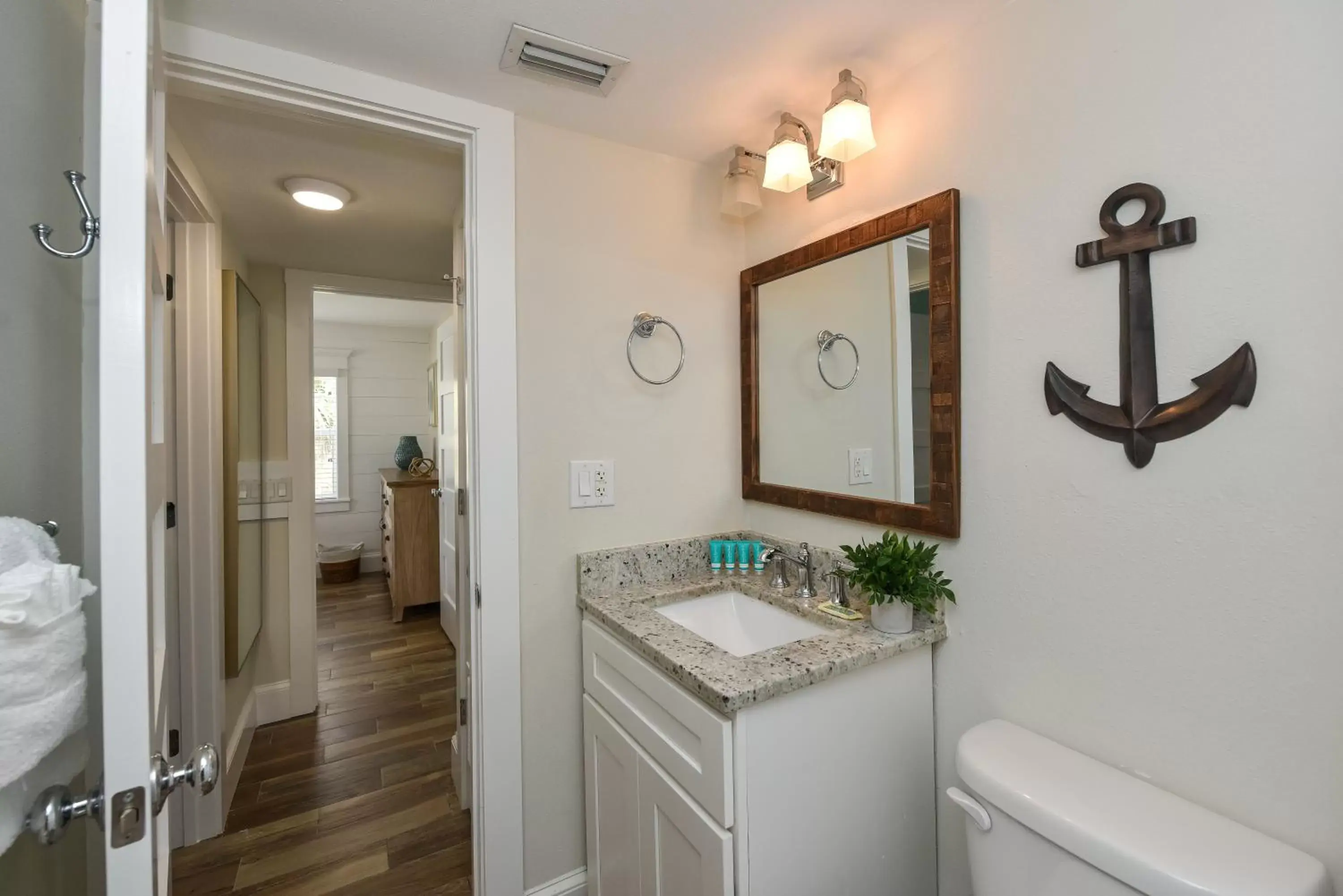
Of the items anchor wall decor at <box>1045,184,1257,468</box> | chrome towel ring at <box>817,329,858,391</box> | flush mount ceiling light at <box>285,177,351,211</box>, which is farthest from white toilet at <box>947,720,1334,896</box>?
flush mount ceiling light at <box>285,177,351,211</box>

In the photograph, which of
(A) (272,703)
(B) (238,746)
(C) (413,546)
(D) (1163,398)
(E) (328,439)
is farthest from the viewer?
(E) (328,439)

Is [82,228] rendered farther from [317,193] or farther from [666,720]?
[317,193]

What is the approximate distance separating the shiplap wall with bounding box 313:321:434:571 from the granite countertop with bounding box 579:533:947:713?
3.86 metres

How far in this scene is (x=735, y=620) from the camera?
5.14ft

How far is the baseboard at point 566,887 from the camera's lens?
4.93 ft

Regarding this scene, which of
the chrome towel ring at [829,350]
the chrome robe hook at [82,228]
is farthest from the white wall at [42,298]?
the chrome towel ring at [829,350]

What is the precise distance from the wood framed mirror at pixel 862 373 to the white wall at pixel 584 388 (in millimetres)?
179

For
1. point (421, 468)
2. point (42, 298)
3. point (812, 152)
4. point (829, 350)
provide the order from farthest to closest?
1. point (421, 468)
2. point (829, 350)
3. point (812, 152)
4. point (42, 298)

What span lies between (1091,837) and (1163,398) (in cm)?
68

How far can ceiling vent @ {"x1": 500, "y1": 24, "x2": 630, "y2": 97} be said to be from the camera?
3.87ft

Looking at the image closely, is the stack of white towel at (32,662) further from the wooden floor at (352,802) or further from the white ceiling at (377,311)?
the white ceiling at (377,311)

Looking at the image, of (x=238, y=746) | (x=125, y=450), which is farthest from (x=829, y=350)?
(x=238, y=746)

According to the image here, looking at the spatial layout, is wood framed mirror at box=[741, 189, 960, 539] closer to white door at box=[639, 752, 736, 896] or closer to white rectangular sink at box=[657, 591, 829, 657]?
white rectangular sink at box=[657, 591, 829, 657]

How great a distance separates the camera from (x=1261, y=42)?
81 cm
